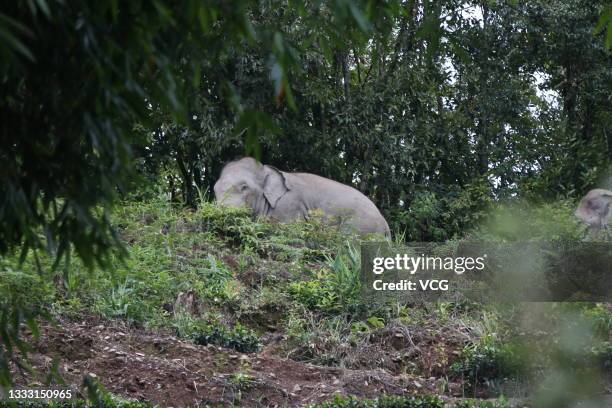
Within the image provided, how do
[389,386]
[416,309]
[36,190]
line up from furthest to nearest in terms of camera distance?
[416,309] → [389,386] → [36,190]

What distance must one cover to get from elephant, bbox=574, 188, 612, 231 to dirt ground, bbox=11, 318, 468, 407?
18.0 feet

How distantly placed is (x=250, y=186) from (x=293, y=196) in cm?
70

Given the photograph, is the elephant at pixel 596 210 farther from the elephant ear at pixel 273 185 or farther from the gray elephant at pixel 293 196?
the elephant ear at pixel 273 185

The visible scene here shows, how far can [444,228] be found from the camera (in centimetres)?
1458

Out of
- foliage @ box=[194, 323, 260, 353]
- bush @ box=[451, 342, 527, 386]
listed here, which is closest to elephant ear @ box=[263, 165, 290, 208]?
foliage @ box=[194, 323, 260, 353]

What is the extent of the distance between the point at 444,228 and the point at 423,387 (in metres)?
7.09

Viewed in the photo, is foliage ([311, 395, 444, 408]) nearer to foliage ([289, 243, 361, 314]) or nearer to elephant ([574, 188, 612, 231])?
foliage ([289, 243, 361, 314])

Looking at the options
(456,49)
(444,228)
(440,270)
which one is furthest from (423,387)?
(444,228)

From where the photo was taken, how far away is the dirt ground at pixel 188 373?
7.13 m

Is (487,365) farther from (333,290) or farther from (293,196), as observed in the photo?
(293,196)

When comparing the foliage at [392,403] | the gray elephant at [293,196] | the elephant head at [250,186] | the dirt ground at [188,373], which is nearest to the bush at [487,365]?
the dirt ground at [188,373]

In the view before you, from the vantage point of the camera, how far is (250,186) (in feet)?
42.7

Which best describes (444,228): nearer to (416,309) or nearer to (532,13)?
(532,13)

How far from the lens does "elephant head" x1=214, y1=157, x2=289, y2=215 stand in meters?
12.8
